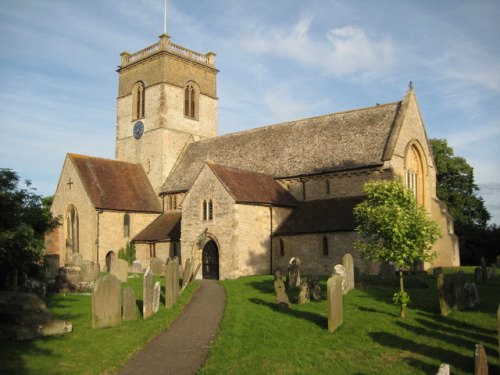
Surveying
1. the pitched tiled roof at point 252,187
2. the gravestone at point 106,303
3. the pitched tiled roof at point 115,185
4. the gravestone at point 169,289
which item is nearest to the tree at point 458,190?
the pitched tiled roof at point 252,187

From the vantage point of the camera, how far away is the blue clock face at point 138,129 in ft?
156

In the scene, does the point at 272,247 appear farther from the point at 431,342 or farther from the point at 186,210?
the point at 431,342

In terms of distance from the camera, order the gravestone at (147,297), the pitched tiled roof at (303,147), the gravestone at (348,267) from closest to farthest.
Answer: the gravestone at (147,297) → the gravestone at (348,267) → the pitched tiled roof at (303,147)

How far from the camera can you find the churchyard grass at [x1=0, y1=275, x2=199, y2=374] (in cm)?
1177

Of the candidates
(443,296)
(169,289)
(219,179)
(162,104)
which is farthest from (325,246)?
(162,104)

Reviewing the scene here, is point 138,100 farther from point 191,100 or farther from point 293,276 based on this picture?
point 293,276

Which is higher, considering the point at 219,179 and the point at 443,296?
the point at 219,179

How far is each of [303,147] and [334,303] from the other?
2380cm

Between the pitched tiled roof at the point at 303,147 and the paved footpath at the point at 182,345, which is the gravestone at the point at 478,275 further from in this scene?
the paved footpath at the point at 182,345

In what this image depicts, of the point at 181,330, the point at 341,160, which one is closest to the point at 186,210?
the point at 341,160

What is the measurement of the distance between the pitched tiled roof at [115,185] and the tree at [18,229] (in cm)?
1586

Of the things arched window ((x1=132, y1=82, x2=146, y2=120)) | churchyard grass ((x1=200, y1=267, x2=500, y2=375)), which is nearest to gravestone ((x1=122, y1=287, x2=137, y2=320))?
churchyard grass ((x1=200, y1=267, x2=500, y2=375))

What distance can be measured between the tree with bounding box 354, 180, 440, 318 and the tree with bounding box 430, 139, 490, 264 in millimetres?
31980

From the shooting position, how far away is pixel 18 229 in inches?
706
